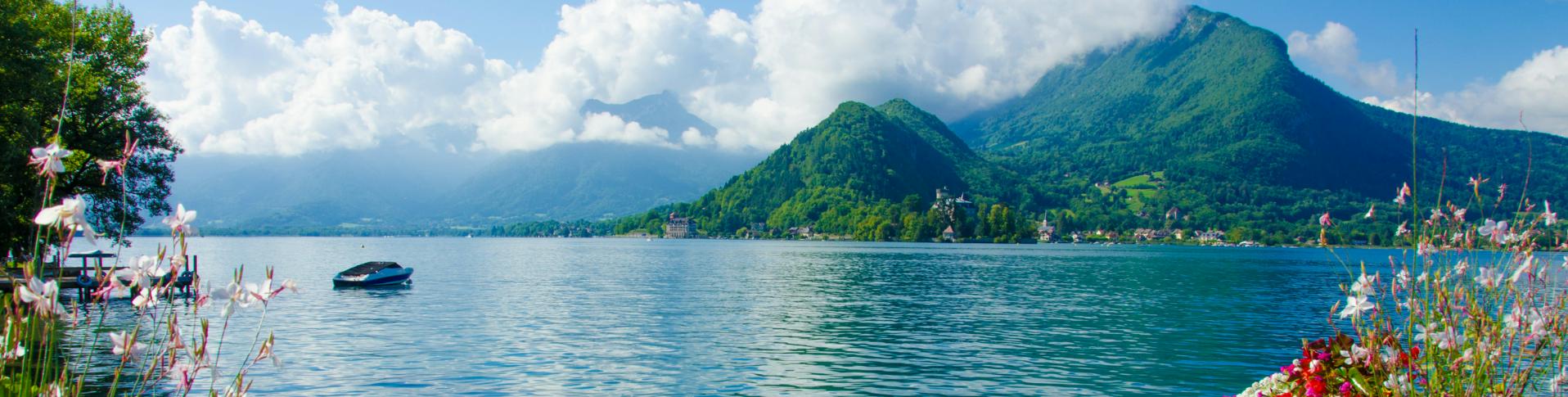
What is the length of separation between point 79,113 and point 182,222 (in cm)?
4299

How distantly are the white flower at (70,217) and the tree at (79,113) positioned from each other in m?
30.1

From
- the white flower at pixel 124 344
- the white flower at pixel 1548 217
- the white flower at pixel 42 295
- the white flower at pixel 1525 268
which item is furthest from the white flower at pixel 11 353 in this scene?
the white flower at pixel 1548 217

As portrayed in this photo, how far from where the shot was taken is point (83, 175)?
40.6 metres

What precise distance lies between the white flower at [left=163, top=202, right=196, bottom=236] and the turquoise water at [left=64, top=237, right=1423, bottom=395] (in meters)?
14.2

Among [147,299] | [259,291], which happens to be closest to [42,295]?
[147,299]

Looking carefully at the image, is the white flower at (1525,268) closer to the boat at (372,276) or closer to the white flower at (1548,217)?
the white flower at (1548,217)

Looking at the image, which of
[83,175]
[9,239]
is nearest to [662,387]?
[9,239]

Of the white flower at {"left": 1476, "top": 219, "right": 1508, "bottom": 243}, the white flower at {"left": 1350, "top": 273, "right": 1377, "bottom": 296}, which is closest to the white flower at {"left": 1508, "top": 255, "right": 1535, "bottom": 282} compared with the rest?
the white flower at {"left": 1476, "top": 219, "right": 1508, "bottom": 243}

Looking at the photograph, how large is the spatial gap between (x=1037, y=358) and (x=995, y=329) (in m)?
6.75

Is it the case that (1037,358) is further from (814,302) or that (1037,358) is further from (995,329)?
(814,302)

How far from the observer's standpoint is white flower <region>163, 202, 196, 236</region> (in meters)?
5.12

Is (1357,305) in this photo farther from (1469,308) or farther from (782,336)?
(782,336)

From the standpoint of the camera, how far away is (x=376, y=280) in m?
51.5

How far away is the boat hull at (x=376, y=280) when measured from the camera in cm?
5122
